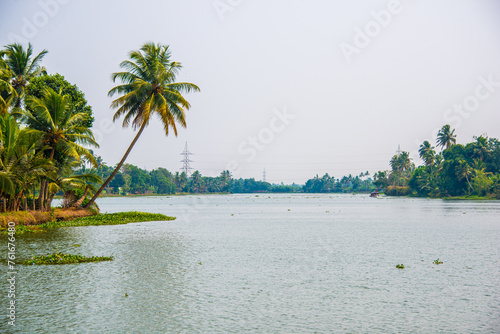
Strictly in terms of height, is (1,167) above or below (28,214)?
above

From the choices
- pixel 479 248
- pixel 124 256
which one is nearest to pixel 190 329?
pixel 124 256

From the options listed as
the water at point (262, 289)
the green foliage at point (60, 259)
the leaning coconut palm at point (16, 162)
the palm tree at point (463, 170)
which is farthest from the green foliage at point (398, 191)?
the green foliage at point (60, 259)

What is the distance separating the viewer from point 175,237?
3341 centimetres

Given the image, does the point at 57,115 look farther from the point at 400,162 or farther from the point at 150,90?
the point at 400,162

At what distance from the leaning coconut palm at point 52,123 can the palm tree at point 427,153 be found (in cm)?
14428

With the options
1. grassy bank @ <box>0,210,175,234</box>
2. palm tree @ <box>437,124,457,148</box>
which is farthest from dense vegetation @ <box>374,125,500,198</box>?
grassy bank @ <box>0,210,175,234</box>

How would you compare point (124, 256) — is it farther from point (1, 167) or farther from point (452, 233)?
point (452, 233)

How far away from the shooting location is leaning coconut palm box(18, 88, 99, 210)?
37.2 metres

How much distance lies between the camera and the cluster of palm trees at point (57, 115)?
3581cm

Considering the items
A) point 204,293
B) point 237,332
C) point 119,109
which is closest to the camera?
point 237,332

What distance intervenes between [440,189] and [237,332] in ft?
480

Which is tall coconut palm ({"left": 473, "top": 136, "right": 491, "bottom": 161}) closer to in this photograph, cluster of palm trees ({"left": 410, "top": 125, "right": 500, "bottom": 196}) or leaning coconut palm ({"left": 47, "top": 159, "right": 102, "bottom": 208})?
cluster of palm trees ({"left": 410, "top": 125, "right": 500, "bottom": 196})

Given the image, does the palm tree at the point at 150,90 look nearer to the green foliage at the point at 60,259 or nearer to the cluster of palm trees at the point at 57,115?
the cluster of palm trees at the point at 57,115

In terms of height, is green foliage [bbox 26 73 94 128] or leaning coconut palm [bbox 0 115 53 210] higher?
green foliage [bbox 26 73 94 128]
